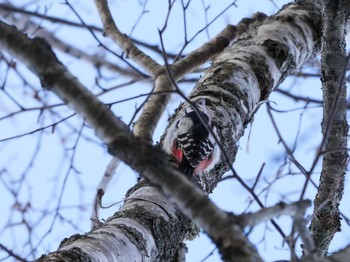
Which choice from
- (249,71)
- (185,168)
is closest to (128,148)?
(185,168)

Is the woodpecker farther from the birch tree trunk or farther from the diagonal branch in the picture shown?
the diagonal branch

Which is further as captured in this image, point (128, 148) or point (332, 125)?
point (332, 125)

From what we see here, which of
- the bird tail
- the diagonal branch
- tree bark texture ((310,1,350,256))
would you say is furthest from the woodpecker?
Answer: the diagonal branch

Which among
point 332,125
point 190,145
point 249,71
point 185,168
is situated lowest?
point 332,125

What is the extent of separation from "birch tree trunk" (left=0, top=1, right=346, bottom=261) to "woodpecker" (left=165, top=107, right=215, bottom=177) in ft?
0.25

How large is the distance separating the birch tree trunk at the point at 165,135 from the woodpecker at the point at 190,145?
0.08 meters

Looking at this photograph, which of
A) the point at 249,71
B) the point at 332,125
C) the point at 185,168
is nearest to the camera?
the point at 332,125

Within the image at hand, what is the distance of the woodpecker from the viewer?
111 inches

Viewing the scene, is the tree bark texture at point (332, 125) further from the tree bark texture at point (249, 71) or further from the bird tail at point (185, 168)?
the bird tail at point (185, 168)

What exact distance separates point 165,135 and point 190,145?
0.47 feet

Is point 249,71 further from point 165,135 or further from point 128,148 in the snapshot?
point 128,148

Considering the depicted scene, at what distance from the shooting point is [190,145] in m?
2.91

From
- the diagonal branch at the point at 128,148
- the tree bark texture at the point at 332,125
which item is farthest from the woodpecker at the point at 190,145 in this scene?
the diagonal branch at the point at 128,148

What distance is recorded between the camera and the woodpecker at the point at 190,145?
2828 millimetres
